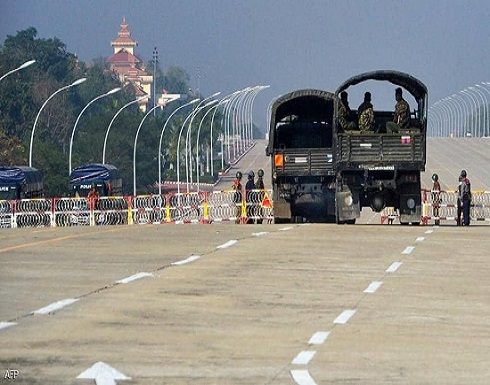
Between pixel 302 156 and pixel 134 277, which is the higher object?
pixel 302 156

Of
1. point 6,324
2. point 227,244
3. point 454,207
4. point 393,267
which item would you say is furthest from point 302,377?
point 454,207

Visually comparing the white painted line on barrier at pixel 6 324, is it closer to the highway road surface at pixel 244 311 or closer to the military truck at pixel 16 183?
the highway road surface at pixel 244 311

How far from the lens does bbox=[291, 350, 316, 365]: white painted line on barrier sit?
12695 mm

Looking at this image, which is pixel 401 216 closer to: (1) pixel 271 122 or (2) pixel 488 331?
(1) pixel 271 122

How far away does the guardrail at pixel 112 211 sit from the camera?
49.8 metres

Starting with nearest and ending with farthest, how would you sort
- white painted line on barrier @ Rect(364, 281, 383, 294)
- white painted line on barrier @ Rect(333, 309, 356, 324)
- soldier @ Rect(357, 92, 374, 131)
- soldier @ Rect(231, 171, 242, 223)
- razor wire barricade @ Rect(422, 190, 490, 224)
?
white painted line on barrier @ Rect(333, 309, 356, 324) → white painted line on barrier @ Rect(364, 281, 383, 294) → soldier @ Rect(357, 92, 374, 131) → soldier @ Rect(231, 171, 242, 223) → razor wire barricade @ Rect(422, 190, 490, 224)

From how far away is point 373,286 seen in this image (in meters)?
19.8

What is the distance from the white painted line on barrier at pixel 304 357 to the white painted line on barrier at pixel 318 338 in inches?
24.7

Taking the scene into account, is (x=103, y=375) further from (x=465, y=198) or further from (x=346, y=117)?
(x=465, y=198)

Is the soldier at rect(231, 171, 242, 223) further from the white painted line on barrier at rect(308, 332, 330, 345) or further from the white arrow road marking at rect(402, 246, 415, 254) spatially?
the white painted line on barrier at rect(308, 332, 330, 345)

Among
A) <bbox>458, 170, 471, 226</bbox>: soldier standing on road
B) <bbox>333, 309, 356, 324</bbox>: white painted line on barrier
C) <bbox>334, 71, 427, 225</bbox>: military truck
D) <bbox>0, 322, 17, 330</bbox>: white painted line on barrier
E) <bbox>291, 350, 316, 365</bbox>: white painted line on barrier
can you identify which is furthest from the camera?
<bbox>458, 170, 471, 226</bbox>: soldier standing on road

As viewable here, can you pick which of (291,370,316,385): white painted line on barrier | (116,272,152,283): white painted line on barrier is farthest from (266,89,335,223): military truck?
(291,370,316,385): white painted line on barrier

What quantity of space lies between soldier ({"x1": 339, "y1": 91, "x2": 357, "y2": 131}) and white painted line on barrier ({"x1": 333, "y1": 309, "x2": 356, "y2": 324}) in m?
24.4

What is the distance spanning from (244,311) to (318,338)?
2.47m
